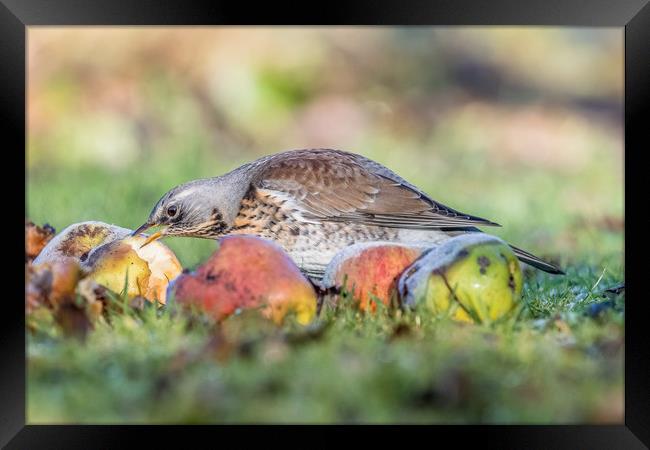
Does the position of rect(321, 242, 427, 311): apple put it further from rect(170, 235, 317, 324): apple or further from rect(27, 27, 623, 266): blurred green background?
rect(27, 27, 623, 266): blurred green background

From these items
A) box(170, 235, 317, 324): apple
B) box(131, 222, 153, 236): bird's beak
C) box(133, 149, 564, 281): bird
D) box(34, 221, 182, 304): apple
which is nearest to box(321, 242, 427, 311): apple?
box(170, 235, 317, 324): apple

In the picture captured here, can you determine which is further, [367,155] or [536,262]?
[367,155]

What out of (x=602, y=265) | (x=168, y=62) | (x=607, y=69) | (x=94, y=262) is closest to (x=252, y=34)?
(x=168, y=62)

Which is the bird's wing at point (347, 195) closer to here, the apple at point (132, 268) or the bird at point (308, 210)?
the bird at point (308, 210)

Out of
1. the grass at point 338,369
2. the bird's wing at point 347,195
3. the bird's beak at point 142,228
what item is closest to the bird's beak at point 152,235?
the bird's beak at point 142,228

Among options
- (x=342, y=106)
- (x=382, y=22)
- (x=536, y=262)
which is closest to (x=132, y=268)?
(x=382, y=22)

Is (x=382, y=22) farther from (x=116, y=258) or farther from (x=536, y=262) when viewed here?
(x=536, y=262)
